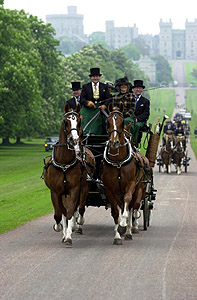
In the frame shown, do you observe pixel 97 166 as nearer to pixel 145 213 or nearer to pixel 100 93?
pixel 145 213

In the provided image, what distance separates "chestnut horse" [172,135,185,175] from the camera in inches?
1491

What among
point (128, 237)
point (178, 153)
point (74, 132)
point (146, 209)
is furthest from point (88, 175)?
point (178, 153)

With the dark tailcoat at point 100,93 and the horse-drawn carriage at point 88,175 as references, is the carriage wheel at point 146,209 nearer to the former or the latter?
the horse-drawn carriage at point 88,175

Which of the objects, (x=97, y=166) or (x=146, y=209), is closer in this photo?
(x=97, y=166)

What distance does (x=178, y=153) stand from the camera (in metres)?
38.0

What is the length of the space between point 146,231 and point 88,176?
1.92 m

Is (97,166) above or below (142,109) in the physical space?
below

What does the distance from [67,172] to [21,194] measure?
47.0 ft

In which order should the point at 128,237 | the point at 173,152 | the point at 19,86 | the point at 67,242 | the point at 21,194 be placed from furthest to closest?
the point at 19,86 → the point at 173,152 → the point at 21,194 → the point at 128,237 → the point at 67,242

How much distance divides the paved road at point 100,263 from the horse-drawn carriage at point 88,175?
49 cm

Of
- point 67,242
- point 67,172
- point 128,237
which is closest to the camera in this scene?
point 67,242

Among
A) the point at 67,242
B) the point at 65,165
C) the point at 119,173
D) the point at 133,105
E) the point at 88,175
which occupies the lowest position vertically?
the point at 67,242

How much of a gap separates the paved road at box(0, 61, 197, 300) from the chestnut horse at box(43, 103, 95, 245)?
0.57 m

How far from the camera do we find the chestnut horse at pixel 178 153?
124 ft
